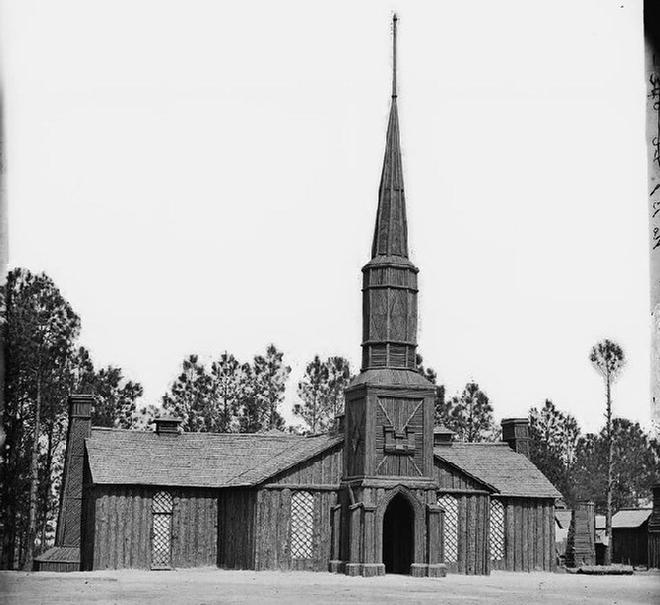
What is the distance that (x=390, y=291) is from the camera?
47.8 m

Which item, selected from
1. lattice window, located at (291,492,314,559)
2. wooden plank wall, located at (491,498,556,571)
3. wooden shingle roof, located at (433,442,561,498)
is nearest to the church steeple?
lattice window, located at (291,492,314,559)

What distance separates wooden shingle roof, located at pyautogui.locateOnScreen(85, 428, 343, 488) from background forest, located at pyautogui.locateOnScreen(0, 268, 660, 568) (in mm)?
4509

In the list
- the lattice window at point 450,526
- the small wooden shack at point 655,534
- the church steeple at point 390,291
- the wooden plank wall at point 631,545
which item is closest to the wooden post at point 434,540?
the lattice window at point 450,526

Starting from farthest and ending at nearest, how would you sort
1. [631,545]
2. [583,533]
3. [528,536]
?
[631,545] < [583,533] < [528,536]

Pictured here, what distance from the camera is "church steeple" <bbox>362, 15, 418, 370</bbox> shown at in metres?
47.8

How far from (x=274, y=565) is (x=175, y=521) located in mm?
4819

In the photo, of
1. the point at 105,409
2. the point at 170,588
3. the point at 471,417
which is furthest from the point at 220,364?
the point at 170,588

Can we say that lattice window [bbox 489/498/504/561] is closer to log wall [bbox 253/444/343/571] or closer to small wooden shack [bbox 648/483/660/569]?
log wall [bbox 253/444/343/571]

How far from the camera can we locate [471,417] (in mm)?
103625

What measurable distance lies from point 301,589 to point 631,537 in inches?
1927

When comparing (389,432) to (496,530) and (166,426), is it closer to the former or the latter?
(496,530)

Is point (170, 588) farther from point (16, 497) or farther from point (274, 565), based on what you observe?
point (16, 497)

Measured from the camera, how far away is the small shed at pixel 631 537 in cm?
7788

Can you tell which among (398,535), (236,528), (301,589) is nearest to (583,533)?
(398,535)
